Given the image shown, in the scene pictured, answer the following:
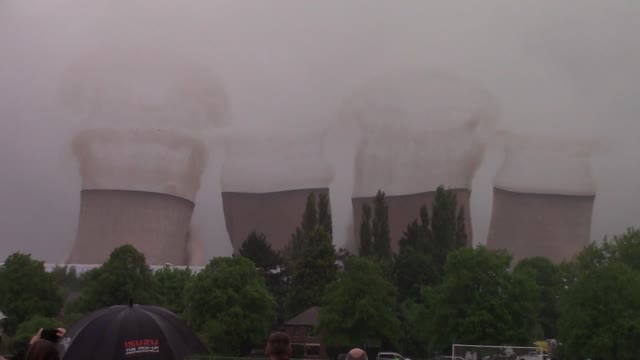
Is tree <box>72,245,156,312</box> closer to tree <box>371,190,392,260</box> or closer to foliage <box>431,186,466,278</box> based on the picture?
tree <box>371,190,392,260</box>

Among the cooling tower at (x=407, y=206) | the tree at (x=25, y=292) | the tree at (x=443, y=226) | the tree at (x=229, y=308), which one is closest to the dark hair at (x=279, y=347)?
the tree at (x=229, y=308)

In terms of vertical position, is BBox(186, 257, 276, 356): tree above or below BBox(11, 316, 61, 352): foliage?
above

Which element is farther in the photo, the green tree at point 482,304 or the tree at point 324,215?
the tree at point 324,215

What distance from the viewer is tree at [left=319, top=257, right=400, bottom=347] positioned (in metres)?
29.7

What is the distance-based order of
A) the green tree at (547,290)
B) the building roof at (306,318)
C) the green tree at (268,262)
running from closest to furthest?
the building roof at (306,318) → the green tree at (547,290) → the green tree at (268,262)

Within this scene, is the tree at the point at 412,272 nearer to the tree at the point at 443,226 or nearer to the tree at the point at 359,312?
the tree at the point at 443,226

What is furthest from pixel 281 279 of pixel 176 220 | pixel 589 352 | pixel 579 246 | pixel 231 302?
pixel 589 352

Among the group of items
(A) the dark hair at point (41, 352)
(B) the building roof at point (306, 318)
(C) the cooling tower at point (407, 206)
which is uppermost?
(C) the cooling tower at point (407, 206)

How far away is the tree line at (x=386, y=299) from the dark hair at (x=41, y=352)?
2268 cm

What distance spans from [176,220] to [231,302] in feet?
59.7

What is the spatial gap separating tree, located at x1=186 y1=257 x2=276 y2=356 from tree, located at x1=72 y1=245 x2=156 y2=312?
2933mm

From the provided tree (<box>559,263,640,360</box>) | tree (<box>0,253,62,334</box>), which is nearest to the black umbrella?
tree (<box>559,263,640,360</box>)

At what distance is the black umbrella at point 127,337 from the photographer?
4.88 metres

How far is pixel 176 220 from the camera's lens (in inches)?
1911
